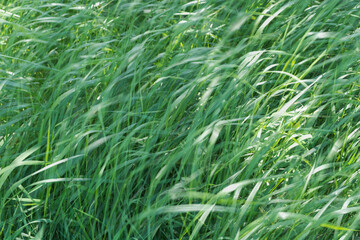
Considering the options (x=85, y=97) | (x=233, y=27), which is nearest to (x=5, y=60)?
(x=85, y=97)

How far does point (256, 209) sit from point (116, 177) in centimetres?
57

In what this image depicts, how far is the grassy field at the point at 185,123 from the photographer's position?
2.00m

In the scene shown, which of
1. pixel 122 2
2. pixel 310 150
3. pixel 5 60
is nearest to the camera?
pixel 310 150

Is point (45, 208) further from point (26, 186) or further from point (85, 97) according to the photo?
point (85, 97)

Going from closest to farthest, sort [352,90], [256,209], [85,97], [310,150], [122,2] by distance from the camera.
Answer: [256,209]
[310,150]
[352,90]
[85,97]
[122,2]

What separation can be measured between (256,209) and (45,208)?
80cm

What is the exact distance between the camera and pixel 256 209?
2002 mm

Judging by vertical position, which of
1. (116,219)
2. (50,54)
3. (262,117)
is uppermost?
(50,54)

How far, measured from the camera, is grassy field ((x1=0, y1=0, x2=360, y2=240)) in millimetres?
1997

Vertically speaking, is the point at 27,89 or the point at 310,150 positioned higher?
the point at 27,89

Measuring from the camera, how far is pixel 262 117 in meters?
2.26

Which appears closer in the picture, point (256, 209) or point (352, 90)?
point (256, 209)

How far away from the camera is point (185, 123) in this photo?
2336 mm

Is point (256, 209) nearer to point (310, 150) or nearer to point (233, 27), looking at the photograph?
point (310, 150)
